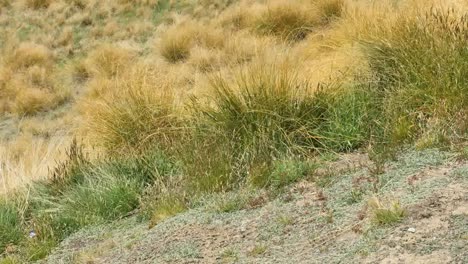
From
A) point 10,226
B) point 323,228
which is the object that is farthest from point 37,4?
point 323,228

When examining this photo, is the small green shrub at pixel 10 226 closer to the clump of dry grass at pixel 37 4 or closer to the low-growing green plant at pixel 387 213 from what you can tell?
the low-growing green plant at pixel 387 213

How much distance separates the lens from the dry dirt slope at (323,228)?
3678 millimetres

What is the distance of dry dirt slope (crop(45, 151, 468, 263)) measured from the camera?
145 inches

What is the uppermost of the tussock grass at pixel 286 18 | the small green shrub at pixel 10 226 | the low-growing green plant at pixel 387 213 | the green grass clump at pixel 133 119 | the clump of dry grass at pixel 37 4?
the low-growing green plant at pixel 387 213

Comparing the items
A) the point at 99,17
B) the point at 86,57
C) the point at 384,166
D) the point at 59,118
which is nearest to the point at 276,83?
the point at 384,166

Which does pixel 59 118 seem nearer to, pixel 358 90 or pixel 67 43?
pixel 67 43

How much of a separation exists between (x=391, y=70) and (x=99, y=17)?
14457 millimetres

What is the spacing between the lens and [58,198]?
6.36 m

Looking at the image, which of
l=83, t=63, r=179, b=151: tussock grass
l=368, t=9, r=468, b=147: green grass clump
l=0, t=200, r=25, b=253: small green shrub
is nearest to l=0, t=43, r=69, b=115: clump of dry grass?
l=83, t=63, r=179, b=151: tussock grass

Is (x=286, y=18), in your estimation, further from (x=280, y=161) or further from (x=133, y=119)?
(x=280, y=161)

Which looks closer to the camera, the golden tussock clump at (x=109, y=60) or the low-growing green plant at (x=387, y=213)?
the low-growing green plant at (x=387, y=213)

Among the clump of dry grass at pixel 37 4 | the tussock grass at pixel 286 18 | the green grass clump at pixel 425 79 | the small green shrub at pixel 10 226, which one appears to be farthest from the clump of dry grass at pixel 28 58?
the green grass clump at pixel 425 79

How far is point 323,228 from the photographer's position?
13.8 ft

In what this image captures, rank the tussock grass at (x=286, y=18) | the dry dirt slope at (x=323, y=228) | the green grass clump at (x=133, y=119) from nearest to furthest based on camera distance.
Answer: the dry dirt slope at (x=323, y=228), the green grass clump at (x=133, y=119), the tussock grass at (x=286, y=18)
